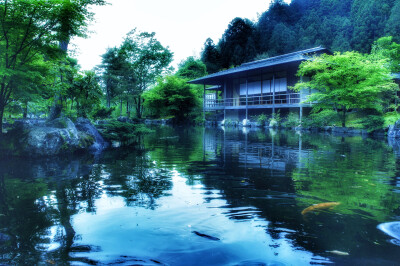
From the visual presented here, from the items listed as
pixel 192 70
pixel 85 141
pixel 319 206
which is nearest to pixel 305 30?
pixel 192 70

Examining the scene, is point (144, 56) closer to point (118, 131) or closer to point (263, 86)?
point (263, 86)

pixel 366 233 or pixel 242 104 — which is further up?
pixel 242 104

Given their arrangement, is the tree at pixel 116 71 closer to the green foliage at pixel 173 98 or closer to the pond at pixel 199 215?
the green foliage at pixel 173 98

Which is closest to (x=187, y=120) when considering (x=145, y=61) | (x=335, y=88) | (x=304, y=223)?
(x=145, y=61)

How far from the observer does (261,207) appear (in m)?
3.43

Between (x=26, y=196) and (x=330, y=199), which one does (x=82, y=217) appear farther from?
(x=330, y=199)

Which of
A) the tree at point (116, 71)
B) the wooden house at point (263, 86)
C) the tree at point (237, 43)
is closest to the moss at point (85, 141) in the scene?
→ the wooden house at point (263, 86)

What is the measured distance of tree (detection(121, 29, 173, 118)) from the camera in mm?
37812

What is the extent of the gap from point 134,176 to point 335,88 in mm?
16692

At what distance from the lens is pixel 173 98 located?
3231cm

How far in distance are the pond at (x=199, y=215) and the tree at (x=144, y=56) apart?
3343 centimetres

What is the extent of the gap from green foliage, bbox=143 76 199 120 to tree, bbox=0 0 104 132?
80.8 feet

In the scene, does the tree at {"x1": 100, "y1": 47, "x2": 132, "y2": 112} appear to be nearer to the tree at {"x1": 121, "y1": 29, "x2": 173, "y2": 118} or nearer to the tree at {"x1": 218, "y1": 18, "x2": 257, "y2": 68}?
the tree at {"x1": 121, "y1": 29, "x2": 173, "y2": 118}

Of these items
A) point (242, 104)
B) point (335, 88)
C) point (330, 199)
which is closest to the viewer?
point (330, 199)
